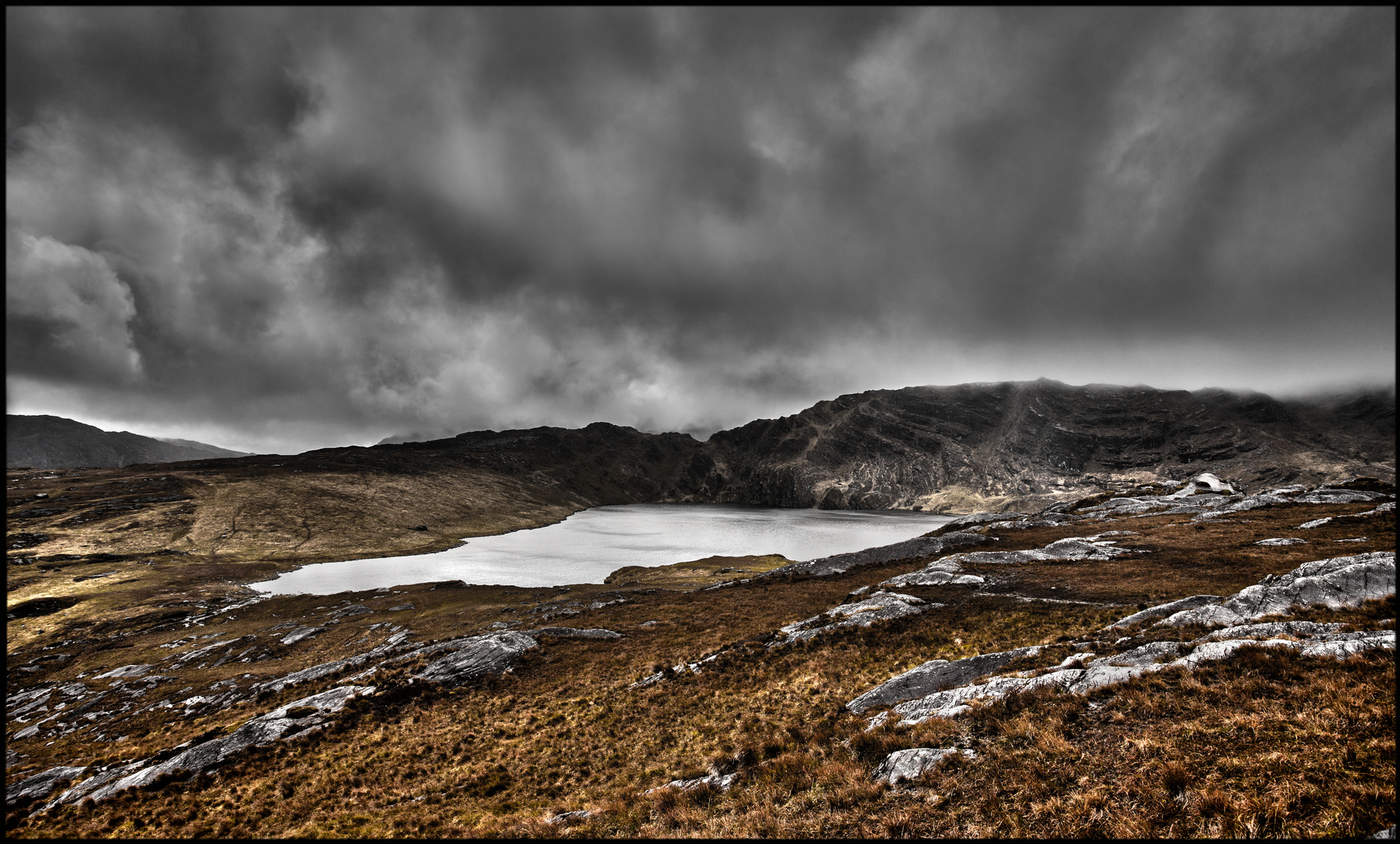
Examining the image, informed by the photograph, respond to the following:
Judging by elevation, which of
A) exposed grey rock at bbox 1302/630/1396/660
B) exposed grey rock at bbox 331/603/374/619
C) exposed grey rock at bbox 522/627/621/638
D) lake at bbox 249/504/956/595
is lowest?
lake at bbox 249/504/956/595

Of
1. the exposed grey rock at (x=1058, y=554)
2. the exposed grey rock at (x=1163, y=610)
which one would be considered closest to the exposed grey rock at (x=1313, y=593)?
the exposed grey rock at (x=1163, y=610)

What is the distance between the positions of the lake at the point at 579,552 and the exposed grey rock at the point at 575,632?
5223cm

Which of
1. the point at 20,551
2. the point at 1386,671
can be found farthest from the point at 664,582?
the point at 20,551

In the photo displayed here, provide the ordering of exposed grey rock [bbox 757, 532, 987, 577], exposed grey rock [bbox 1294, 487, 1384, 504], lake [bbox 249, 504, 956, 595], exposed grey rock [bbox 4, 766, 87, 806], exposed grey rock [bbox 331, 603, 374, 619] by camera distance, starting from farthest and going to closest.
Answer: lake [bbox 249, 504, 956, 595] → exposed grey rock [bbox 331, 603, 374, 619] → exposed grey rock [bbox 757, 532, 987, 577] → exposed grey rock [bbox 1294, 487, 1384, 504] → exposed grey rock [bbox 4, 766, 87, 806]

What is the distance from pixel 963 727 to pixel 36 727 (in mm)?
56484

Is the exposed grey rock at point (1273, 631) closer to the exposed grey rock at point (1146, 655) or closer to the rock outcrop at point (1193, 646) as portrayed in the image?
the rock outcrop at point (1193, 646)

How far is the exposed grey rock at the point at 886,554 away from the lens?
56.2 meters

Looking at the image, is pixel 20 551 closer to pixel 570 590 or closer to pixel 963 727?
pixel 570 590

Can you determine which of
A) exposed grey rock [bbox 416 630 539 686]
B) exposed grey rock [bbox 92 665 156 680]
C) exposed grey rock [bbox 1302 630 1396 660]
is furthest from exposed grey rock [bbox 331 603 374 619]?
exposed grey rock [bbox 1302 630 1396 660]

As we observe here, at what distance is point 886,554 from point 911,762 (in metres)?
51.6

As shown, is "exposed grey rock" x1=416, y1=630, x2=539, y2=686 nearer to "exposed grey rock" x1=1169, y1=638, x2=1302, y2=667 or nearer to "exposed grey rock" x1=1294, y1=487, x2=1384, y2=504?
"exposed grey rock" x1=1169, y1=638, x2=1302, y2=667

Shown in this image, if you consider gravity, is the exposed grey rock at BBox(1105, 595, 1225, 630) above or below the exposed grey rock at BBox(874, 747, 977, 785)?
above

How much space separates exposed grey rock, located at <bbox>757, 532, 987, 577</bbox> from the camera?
56.2 meters

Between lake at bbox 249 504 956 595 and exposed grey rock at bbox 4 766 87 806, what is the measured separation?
2534 inches
